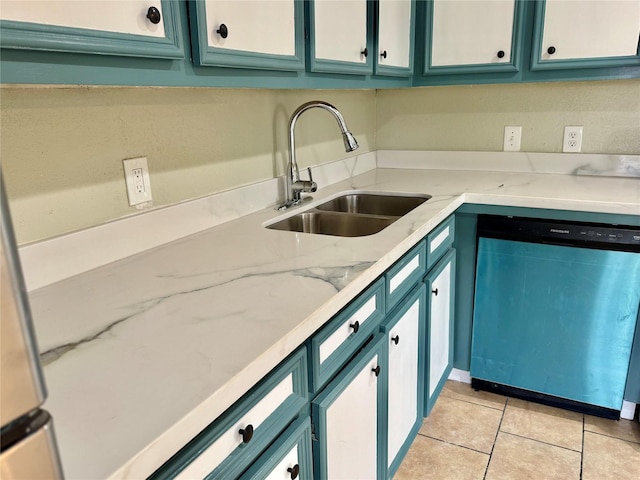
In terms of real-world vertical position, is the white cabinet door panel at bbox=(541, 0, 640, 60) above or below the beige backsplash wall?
above

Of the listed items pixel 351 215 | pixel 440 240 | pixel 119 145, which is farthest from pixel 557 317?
pixel 119 145

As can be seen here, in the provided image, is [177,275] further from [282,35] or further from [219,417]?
[282,35]

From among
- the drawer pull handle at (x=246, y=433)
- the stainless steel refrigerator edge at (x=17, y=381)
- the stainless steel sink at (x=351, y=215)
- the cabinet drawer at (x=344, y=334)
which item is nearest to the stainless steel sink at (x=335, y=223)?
the stainless steel sink at (x=351, y=215)

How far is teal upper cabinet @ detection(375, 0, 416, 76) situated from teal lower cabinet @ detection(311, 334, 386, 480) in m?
1.14

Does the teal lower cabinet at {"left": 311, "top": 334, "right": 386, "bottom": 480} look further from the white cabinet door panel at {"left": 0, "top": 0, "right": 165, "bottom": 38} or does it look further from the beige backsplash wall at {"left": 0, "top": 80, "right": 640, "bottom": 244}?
the white cabinet door panel at {"left": 0, "top": 0, "right": 165, "bottom": 38}

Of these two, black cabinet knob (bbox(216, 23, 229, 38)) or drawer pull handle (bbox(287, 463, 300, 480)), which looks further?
black cabinet knob (bbox(216, 23, 229, 38))

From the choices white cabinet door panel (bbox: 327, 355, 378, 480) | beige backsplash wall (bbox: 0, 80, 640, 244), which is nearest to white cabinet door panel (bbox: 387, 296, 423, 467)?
white cabinet door panel (bbox: 327, 355, 378, 480)

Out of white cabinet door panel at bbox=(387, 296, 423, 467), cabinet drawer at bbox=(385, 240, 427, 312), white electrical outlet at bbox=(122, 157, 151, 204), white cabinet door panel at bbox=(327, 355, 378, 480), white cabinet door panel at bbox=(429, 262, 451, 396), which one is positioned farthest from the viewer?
white cabinet door panel at bbox=(429, 262, 451, 396)

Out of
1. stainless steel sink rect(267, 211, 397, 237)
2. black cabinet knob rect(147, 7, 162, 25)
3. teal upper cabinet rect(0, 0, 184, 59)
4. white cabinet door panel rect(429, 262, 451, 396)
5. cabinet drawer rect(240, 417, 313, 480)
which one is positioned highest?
black cabinet knob rect(147, 7, 162, 25)

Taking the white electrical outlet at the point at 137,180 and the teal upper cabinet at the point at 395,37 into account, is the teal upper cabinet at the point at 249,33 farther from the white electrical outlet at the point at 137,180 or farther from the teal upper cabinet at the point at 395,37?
the teal upper cabinet at the point at 395,37

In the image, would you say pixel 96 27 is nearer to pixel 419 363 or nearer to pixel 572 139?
pixel 419 363

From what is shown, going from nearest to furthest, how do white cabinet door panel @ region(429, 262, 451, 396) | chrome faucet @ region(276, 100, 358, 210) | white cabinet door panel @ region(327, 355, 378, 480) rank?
white cabinet door panel @ region(327, 355, 378, 480), chrome faucet @ region(276, 100, 358, 210), white cabinet door panel @ region(429, 262, 451, 396)

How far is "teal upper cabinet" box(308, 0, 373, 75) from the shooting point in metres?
1.48

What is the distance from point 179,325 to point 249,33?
73cm
